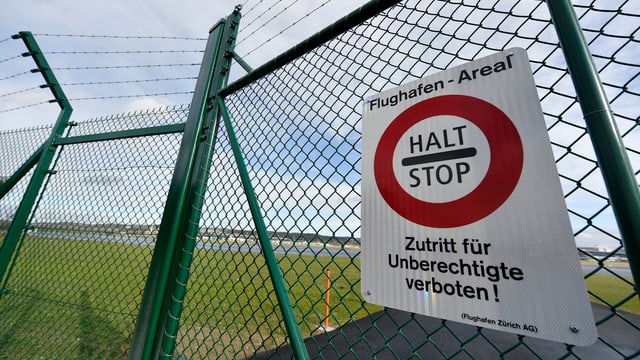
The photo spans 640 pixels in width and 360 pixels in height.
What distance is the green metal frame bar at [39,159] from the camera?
2703mm

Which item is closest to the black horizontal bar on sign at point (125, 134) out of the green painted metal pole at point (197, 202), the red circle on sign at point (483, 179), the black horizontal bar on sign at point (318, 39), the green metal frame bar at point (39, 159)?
the green metal frame bar at point (39, 159)

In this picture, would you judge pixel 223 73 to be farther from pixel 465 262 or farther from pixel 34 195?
pixel 34 195

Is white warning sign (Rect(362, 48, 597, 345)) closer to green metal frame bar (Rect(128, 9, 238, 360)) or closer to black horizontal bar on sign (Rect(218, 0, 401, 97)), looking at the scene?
black horizontal bar on sign (Rect(218, 0, 401, 97))

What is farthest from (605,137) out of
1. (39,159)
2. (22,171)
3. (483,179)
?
(22,171)

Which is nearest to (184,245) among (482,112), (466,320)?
(466,320)

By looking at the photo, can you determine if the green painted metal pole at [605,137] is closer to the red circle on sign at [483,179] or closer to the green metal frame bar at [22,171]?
the red circle on sign at [483,179]

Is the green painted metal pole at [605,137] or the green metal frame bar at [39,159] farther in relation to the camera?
the green metal frame bar at [39,159]

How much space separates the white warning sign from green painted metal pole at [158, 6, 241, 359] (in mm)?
1211

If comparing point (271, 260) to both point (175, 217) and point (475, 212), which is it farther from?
point (475, 212)

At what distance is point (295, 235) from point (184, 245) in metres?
0.74

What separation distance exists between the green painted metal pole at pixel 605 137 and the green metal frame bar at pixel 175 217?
186 cm

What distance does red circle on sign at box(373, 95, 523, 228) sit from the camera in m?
0.74

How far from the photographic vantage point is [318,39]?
1461mm

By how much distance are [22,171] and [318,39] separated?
3.68 metres
